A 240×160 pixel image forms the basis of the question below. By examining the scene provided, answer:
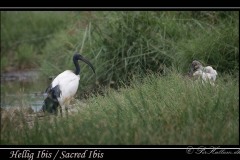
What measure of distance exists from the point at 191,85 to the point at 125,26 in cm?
490

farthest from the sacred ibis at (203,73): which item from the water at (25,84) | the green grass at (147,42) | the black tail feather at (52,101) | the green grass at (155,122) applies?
the water at (25,84)

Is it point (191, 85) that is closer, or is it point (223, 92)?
point (223, 92)

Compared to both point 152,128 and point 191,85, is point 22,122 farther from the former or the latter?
point 191,85

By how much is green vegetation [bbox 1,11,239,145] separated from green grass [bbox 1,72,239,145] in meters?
0.01

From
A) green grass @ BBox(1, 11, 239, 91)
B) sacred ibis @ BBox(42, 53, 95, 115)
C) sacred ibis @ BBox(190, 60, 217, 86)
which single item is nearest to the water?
green grass @ BBox(1, 11, 239, 91)

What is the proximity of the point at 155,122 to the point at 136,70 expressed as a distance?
5.03 m

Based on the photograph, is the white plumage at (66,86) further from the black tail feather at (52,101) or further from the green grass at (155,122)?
the green grass at (155,122)

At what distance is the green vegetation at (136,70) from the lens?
610cm

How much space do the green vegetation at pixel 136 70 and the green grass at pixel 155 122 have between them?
10 mm

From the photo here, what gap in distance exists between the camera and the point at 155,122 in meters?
6.35

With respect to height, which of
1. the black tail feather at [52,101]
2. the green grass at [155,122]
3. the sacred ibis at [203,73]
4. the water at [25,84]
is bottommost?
the water at [25,84]

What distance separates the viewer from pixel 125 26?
12109mm

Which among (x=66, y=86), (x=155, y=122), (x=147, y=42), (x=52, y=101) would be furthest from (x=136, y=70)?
(x=155, y=122)
